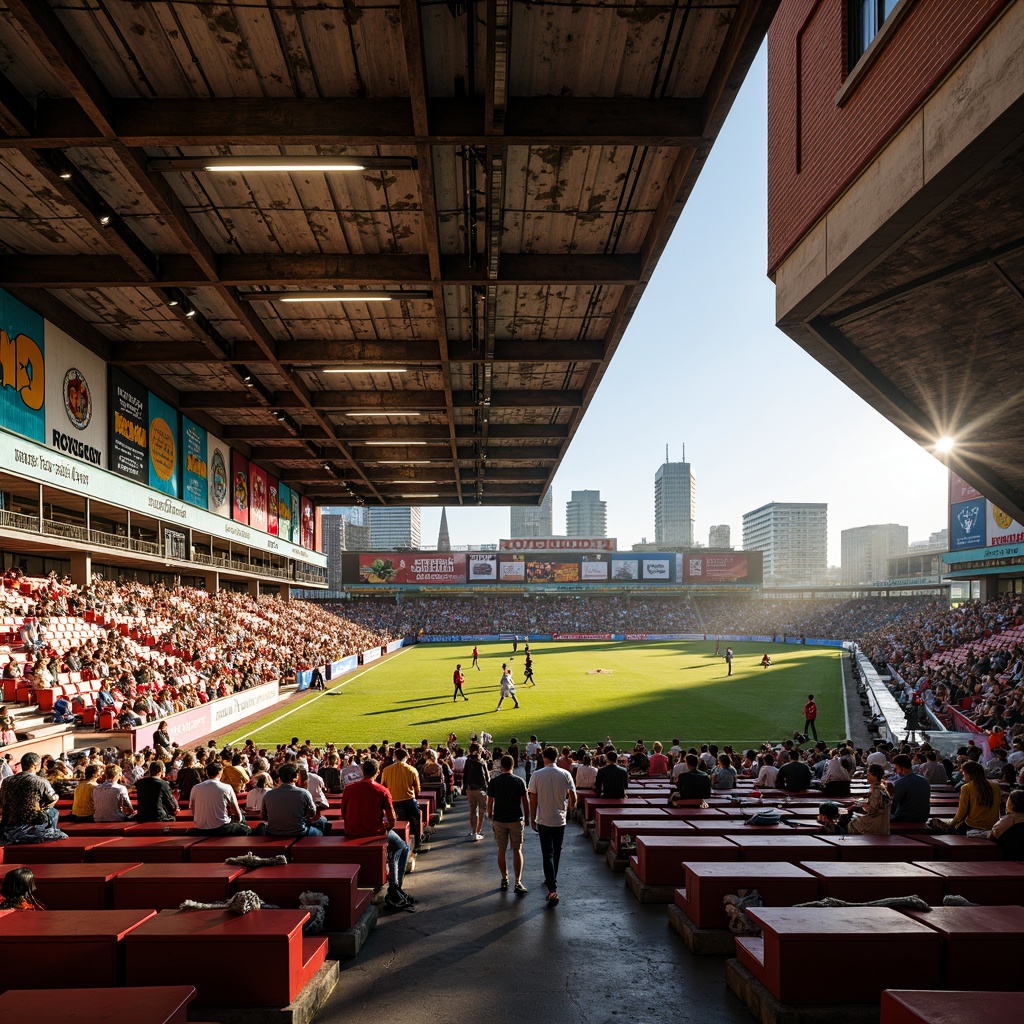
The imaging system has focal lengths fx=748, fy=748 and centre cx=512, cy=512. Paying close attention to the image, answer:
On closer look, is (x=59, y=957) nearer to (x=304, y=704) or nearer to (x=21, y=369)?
(x=21, y=369)

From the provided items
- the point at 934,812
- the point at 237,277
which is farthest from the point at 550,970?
the point at 237,277

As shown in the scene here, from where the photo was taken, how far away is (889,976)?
4.98 meters

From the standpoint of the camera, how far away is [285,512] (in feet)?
137

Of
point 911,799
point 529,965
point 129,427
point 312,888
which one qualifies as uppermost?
point 129,427

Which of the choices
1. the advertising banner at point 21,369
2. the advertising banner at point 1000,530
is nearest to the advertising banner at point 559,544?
the advertising banner at point 1000,530

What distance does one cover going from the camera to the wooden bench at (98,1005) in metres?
3.74

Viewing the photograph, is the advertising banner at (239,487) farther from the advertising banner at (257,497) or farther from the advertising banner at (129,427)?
the advertising banner at (129,427)

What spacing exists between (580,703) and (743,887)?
2575 centimetres

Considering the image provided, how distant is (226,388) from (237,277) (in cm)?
1208

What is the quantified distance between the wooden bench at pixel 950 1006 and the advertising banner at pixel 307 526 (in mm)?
44284

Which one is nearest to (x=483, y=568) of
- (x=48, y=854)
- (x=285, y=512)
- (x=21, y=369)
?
(x=285, y=512)

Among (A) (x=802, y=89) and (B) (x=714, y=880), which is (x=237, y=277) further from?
(B) (x=714, y=880)

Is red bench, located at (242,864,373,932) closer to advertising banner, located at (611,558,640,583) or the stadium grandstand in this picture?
the stadium grandstand

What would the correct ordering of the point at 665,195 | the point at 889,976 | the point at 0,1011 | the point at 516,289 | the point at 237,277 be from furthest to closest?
the point at 516,289 < the point at 237,277 < the point at 665,195 < the point at 889,976 < the point at 0,1011
